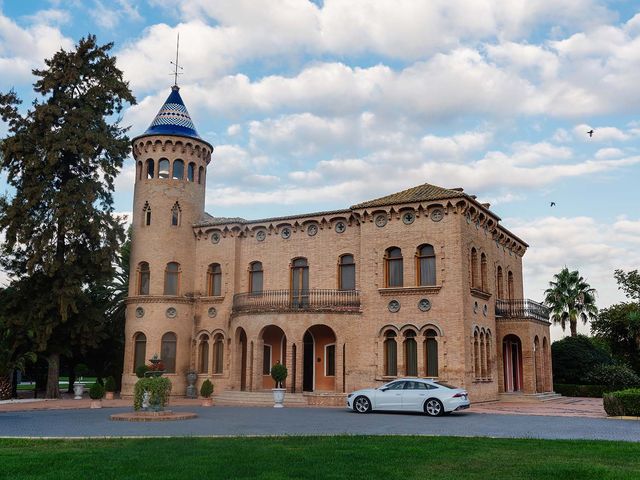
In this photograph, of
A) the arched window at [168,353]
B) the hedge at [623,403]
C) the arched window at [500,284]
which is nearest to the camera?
the hedge at [623,403]

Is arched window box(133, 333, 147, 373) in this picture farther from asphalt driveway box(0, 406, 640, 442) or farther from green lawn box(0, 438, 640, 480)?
green lawn box(0, 438, 640, 480)

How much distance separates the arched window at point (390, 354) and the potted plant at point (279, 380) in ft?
15.6

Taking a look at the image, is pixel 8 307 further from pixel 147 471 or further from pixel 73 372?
pixel 147 471

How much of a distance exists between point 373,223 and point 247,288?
824 cm

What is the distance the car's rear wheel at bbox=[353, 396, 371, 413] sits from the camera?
76.2 feet

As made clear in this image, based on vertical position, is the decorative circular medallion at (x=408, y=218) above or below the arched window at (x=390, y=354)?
above

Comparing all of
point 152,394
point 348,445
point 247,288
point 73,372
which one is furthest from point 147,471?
point 73,372

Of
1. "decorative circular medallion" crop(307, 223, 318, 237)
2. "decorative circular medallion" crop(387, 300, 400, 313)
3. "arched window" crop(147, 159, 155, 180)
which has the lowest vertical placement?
"decorative circular medallion" crop(387, 300, 400, 313)

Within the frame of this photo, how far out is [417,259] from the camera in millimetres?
29938

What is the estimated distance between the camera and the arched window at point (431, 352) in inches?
1125

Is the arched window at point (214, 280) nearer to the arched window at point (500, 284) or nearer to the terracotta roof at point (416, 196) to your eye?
the terracotta roof at point (416, 196)

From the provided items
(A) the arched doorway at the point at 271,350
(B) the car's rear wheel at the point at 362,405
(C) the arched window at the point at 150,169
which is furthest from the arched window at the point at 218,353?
(B) the car's rear wheel at the point at 362,405

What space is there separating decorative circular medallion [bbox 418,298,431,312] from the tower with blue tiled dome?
13.3 m

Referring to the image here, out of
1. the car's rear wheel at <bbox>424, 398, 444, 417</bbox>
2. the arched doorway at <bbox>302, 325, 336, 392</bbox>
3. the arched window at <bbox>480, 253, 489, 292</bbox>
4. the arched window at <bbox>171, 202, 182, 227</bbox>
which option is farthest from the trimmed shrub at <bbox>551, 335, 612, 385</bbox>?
the arched window at <bbox>171, 202, 182, 227</bbox>
